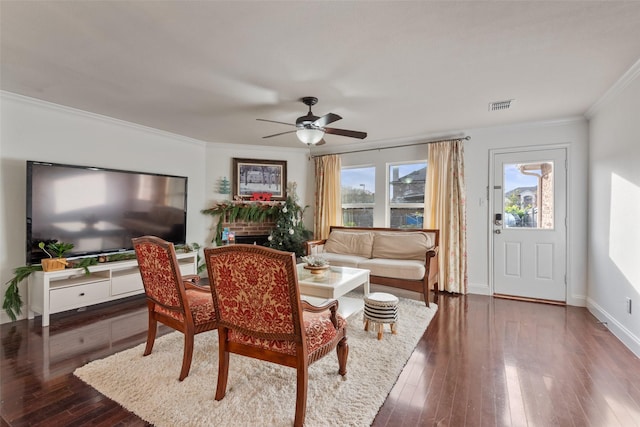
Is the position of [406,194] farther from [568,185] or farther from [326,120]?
[326,120]

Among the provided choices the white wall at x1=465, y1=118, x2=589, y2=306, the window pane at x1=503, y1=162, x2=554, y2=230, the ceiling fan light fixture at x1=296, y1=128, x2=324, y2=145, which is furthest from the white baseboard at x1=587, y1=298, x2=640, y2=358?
the ceiling fan light fixture at x1=296, y1=128, x2=324, y2=145

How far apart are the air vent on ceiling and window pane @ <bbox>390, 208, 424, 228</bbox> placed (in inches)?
76.0

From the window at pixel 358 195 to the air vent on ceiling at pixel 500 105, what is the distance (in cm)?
221

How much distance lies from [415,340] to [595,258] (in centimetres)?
266

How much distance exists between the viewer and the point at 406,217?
200 inches

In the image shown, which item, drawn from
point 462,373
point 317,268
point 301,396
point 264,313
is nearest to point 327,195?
point 317,268

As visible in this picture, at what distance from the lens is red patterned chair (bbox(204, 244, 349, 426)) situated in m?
1.60

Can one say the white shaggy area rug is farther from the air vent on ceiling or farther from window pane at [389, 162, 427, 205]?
window pane at [389, 162, 427, 205]

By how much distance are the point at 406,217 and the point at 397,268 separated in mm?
1484

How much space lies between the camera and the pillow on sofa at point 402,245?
169 inches

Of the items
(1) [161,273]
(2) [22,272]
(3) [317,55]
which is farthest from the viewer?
(2) [22,272]

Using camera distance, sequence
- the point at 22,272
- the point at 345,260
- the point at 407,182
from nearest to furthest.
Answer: the point at 22,272 → the point at 345,260 → the point at 407,182

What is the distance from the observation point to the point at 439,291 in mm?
4559

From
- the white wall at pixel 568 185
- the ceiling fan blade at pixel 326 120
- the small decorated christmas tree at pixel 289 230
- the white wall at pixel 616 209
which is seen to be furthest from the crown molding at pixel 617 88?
the small decorated christmas tree at pixel 289 230
